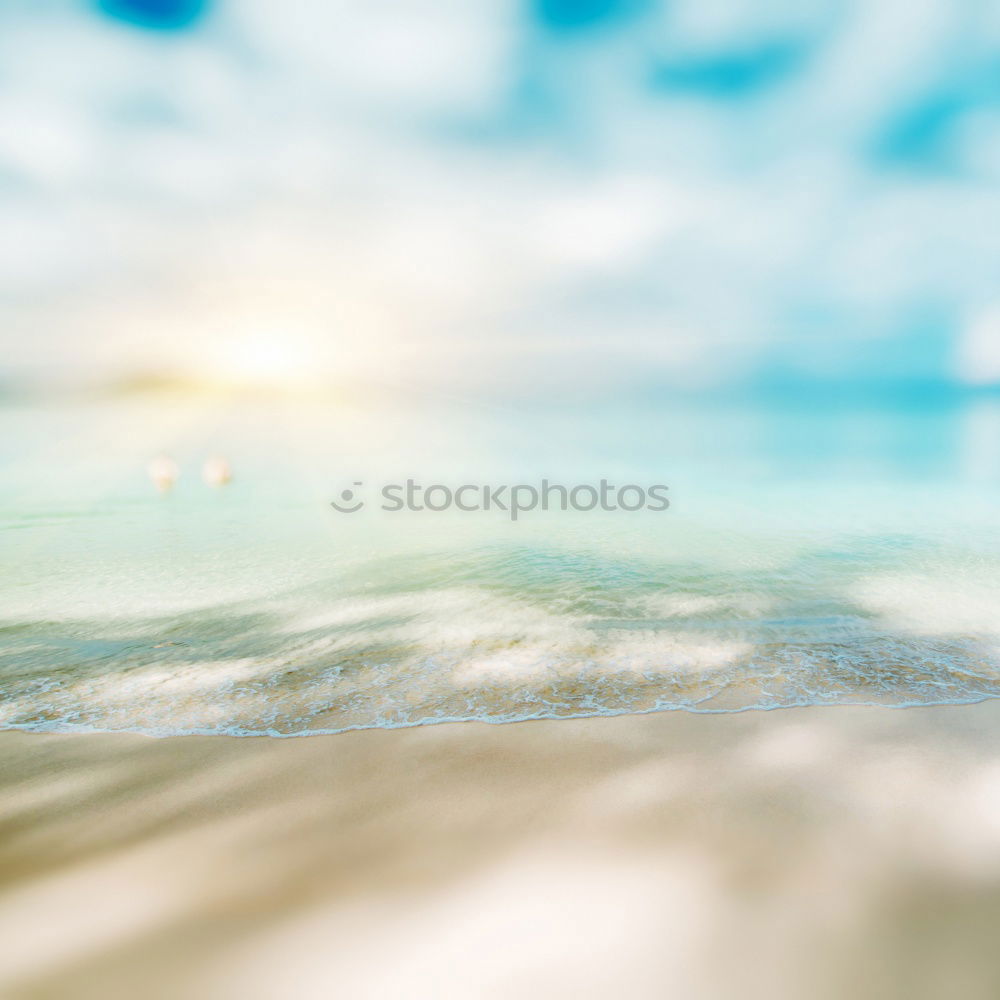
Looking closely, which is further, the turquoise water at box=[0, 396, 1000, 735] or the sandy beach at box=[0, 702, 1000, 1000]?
the turquoise water at box=[0, 396, 1000, 735]

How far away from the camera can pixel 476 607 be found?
6.47 meters

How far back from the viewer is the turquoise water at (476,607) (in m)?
4.37

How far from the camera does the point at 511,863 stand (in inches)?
104

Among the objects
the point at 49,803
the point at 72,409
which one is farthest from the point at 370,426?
the point at 49,803

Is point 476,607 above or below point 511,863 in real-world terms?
above

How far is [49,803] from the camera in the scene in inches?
124

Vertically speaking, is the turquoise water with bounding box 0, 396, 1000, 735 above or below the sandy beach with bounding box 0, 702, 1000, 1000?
above

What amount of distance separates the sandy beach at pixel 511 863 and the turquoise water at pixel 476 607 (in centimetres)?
53

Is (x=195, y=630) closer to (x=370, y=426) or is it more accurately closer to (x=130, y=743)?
(x=130, y=743)

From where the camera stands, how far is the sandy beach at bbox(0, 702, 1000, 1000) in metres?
2.14

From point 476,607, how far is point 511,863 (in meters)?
3.87

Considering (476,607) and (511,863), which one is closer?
(511,863)

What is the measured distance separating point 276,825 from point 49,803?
1.27m

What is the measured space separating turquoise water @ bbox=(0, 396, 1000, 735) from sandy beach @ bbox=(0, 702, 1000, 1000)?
1.74 feet
